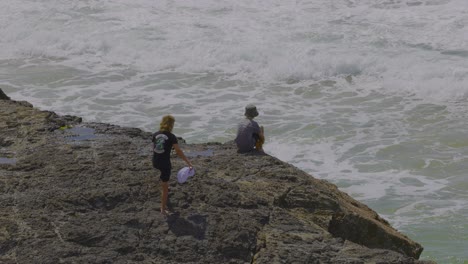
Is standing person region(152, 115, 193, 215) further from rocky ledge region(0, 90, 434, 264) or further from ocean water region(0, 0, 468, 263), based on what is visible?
ocean water region(0, 0, 468, 263)

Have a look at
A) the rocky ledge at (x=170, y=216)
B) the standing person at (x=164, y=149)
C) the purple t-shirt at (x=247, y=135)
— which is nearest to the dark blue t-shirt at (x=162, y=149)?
the standing person at (x=164, y=149)

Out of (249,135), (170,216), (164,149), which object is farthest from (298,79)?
(170,216)

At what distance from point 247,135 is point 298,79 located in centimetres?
1075

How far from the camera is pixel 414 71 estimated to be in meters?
18.4

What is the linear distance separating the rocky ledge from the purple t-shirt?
0.40 feet

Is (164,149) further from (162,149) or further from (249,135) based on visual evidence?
(249,135)

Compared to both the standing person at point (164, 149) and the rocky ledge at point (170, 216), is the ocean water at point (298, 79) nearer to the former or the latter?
the rocky ledge at point (170, 216)

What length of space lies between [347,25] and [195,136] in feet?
31.6

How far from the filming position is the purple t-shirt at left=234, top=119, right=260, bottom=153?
26.8ft

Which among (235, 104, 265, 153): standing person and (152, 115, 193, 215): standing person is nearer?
(152, 115, 193, 215): standing person

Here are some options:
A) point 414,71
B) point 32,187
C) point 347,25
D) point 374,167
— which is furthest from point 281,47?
point 32,187

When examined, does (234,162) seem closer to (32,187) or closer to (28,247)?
(32,187)

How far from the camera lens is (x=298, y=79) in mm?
18828

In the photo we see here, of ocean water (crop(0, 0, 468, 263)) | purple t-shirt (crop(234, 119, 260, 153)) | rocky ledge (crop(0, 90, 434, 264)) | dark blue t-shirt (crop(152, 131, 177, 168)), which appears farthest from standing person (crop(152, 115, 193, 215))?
ocean water (crop(0, 0, 468, 263))
